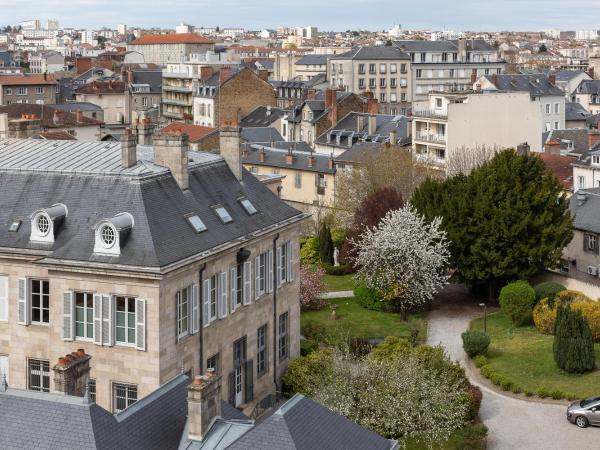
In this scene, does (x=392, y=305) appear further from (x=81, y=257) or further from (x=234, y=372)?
(x=81, y=257)

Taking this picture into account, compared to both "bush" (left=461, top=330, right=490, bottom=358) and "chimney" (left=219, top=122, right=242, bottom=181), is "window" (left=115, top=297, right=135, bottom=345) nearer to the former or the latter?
"chimney" (left=219, top=122, right=242, bottom=181)

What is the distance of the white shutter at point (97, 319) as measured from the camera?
34531 mm

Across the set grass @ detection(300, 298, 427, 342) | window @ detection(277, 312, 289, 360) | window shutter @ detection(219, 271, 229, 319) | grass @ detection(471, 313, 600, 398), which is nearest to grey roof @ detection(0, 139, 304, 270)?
window shutter @ detection(219, 271, 229, 319)

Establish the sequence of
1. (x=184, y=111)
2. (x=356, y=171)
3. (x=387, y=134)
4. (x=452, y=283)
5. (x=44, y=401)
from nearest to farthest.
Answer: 1. (x=44, y=401)
2. (x=452, y=283)
3. (x=356, y=171)
4. (x=387, y=134)
5. (x=184, y=111)

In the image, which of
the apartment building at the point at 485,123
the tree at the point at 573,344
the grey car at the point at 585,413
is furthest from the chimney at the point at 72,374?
the apartment building at the point at 485,123

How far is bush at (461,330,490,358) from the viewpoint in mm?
46750

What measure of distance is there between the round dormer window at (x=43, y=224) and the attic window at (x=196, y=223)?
4684 millimetres

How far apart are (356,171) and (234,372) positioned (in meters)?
37.3

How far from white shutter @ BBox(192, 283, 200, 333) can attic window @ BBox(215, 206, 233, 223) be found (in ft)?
12.0

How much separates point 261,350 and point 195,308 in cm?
563

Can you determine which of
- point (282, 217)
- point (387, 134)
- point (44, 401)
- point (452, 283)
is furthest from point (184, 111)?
point (44, 401)

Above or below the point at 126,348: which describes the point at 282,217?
above

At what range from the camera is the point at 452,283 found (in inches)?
2367

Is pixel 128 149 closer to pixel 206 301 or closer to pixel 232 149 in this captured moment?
pixel 206 301
